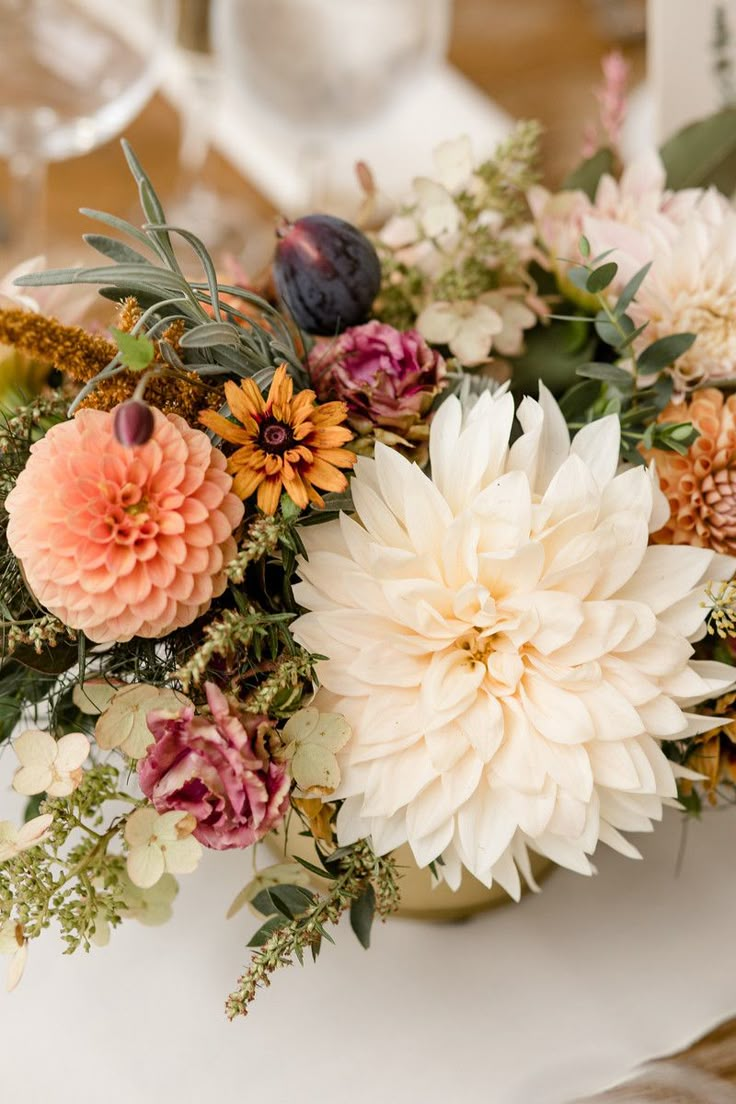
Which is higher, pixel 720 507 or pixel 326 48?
pixel 326 48

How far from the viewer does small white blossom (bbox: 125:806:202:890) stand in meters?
0.31

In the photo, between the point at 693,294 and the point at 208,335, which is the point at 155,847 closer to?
the point at 208,335

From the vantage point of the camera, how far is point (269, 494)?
1.00 ft

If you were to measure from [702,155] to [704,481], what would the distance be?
0.21 meters

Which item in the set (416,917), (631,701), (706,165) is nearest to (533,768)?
(631,701)

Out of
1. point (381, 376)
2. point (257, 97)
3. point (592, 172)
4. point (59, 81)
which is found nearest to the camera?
point (381, 376)

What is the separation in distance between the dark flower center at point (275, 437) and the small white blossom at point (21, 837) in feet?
A: 0.45

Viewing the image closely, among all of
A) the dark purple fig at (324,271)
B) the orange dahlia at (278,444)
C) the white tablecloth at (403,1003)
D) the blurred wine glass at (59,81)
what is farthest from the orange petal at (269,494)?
the blurred wine glass at (59,81)

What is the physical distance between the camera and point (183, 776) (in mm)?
298

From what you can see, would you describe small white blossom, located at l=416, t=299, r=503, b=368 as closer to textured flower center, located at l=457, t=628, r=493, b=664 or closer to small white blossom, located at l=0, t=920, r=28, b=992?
textured flower center, located at l=457, t=628, r=493, b=664

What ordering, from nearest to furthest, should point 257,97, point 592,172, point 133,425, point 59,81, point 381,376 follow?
point 133,425 → point 381,376 → point 592,172 → point 59,81 → point 257,97

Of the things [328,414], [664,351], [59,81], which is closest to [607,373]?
[664,351]

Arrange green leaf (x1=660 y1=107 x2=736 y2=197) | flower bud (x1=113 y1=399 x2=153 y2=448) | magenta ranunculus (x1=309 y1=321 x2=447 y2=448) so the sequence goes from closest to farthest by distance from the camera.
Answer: flower bud (x1=113 y1=399 x2=153 y2=448)
magenta ranunculus (x1=309 y1=321 x2=447 y2=448)
green leaf (x1=660 y1=107 x2=736 y2=197)

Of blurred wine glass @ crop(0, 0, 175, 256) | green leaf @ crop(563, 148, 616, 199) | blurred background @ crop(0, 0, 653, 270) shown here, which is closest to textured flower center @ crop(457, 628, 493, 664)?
green leaf @ crop(563, 148, 616, 199)
